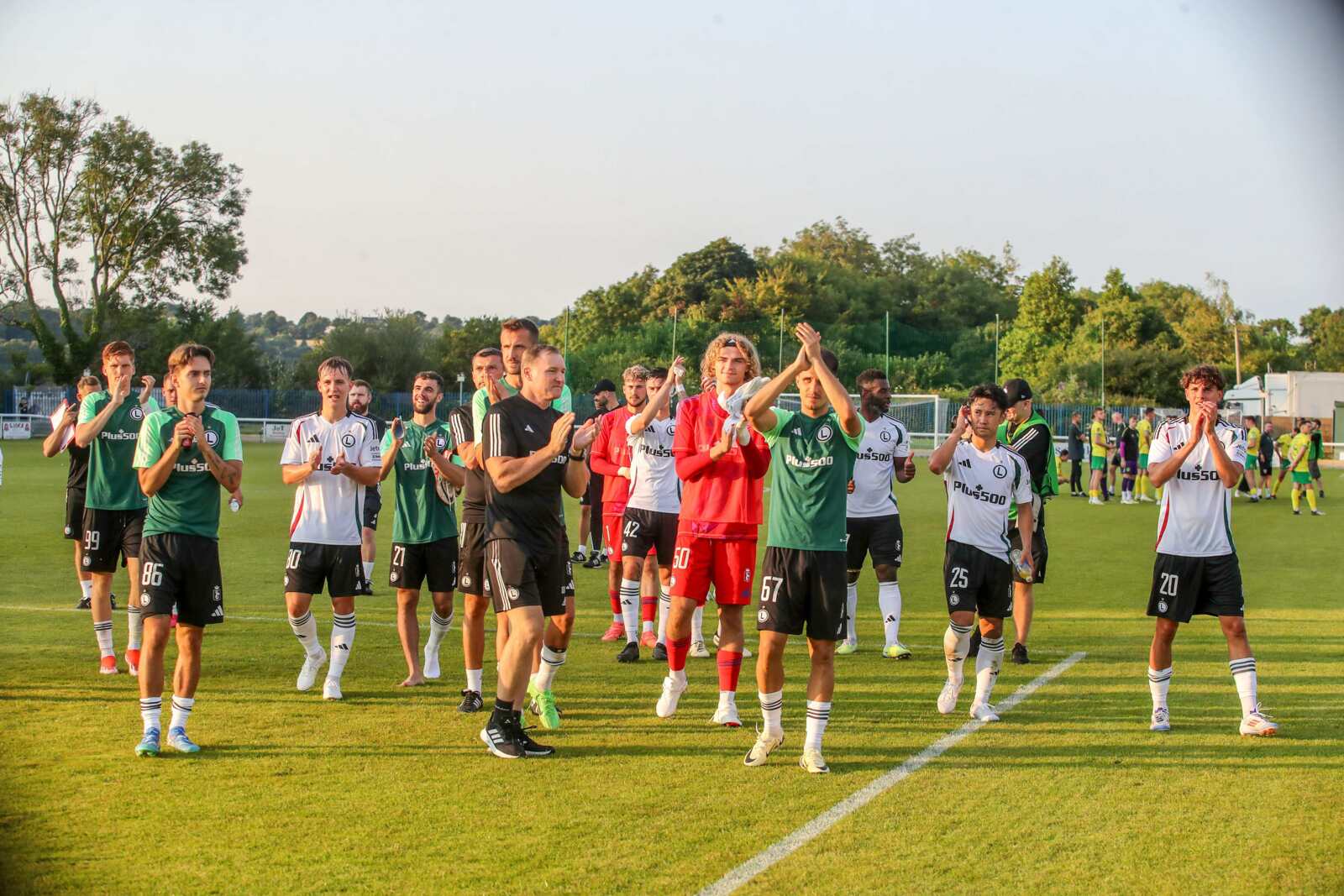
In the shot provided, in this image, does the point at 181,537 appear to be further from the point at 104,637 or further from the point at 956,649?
the point at 956,649

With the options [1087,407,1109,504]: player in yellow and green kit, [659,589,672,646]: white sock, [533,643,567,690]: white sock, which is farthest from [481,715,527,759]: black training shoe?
[1087,407,1109,504]: player in yellow and green kit

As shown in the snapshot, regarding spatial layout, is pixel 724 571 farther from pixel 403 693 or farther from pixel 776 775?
pixel 403 693

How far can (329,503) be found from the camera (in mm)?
7785

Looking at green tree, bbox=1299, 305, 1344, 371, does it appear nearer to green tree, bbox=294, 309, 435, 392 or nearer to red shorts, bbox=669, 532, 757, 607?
green tree, bbox=294, 309, 435, 392

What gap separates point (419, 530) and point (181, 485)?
1979 millimetres

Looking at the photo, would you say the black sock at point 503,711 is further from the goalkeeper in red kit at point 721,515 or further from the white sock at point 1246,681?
the white sock at point 1246,681

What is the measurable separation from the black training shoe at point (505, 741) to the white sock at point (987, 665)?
9.86ft

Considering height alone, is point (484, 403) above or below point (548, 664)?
above

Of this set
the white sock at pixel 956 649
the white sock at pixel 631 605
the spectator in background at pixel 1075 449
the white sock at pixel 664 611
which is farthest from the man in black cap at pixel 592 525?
the spectator in background at pixel 1075 449

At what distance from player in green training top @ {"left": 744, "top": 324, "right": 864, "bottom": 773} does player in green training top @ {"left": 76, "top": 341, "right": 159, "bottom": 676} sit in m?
4.75

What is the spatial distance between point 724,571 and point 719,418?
95cm

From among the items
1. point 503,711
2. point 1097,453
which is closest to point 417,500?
point 503,711

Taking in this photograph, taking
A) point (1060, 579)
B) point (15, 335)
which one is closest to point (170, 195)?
point (15, 335)

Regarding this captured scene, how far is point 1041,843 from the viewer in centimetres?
520
